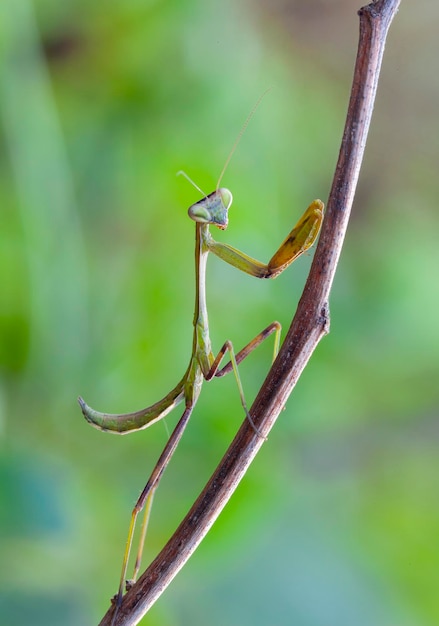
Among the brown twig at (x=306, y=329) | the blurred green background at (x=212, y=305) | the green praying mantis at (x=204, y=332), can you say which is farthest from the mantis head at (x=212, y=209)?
the blurred green background at (x=212, y=305)

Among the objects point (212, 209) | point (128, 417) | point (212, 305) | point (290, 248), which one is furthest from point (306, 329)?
point (212, 305)

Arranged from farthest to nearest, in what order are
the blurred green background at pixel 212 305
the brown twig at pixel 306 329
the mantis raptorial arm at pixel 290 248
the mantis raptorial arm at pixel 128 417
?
the blurred green background at pixel 212 305 < the mantis raptorial arm at pixel 128 417 < the mantis raptorial arm at pixel 290 248 < the brown twig at pixel 306 329

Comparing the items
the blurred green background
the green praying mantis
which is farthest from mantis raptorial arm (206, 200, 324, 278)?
the blurred green background

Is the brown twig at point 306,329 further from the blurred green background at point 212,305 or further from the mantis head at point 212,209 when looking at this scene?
the blurred green background at point 212,305

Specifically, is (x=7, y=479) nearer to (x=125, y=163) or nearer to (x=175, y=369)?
(x=175, y=369)

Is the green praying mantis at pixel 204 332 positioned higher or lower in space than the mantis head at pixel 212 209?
lower

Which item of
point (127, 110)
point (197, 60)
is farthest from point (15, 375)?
point (197, 60)
